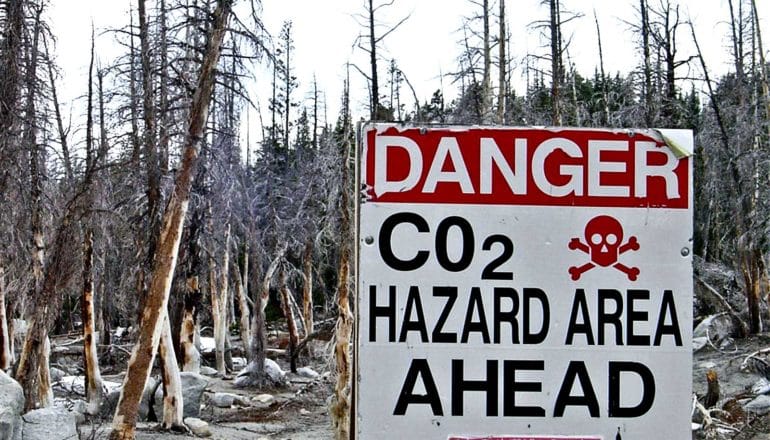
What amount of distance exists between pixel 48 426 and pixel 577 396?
13.1 m

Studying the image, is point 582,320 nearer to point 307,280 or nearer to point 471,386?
point 471,386

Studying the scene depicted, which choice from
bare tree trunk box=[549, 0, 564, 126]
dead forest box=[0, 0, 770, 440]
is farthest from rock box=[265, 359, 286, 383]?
bare tree trunk box=[549, 0, 564, 126]

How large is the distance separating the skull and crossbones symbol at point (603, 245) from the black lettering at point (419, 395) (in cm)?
37

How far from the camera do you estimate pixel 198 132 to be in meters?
12.6

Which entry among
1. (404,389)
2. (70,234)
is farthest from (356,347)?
(70,234)

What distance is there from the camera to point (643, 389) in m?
1.78

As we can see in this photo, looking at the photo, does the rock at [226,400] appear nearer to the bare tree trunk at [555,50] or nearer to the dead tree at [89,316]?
the dead tree at [89,316]

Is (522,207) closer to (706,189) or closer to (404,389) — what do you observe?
(404,389)

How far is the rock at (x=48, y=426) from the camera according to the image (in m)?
13.0

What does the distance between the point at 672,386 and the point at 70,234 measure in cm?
1583

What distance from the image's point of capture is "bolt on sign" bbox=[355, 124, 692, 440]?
175cm

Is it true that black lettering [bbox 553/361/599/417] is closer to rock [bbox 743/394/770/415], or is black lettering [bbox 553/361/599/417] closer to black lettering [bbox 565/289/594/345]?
black lettering [bbox 565/289/594/345]

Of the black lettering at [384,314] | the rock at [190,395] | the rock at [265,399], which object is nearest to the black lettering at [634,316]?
the black lettering at [384,314]

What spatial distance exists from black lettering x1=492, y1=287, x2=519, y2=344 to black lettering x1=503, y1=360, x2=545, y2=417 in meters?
0.05
